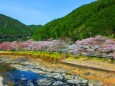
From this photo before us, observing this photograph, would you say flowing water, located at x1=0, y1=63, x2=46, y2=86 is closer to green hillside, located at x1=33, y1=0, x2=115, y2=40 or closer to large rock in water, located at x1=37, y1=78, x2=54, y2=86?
large rock in water, located at x1=37, y1=78, x2=54, y2=86

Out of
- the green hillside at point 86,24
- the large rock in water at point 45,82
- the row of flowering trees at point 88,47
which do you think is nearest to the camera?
the large rock in water at point 45,82

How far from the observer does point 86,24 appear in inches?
2766

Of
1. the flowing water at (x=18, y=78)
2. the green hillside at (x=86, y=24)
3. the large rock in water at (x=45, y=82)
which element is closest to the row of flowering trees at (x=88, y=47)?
the green hillside at (x=86, y=24)

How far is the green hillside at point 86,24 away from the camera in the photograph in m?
65.2

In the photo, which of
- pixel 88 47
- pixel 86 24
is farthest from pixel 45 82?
pixel 86 24

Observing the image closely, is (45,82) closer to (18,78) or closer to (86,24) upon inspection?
(18,78)

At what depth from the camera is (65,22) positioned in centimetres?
8056

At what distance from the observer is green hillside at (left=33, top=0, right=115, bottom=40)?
214 feet

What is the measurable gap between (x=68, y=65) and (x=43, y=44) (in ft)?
72.9

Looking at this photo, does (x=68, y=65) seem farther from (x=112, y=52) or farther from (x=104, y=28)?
(x=104, y=28)

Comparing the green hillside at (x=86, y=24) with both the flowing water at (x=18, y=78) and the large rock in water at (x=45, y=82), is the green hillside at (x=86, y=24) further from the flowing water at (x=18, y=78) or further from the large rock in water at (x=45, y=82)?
the large rock in water at (x=45, y=82)

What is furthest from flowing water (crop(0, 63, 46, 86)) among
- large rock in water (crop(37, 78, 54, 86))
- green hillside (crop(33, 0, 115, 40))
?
green hillside (crop(33, 0, 115, 40))

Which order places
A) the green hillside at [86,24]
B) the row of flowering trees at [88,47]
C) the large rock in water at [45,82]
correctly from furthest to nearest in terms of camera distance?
1. the green hillside at [86,24]
2. the row of flowering trees at [88,47]
3. the large rock in water at [45,82]

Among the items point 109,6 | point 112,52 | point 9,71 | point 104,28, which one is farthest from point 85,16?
point 9,71
